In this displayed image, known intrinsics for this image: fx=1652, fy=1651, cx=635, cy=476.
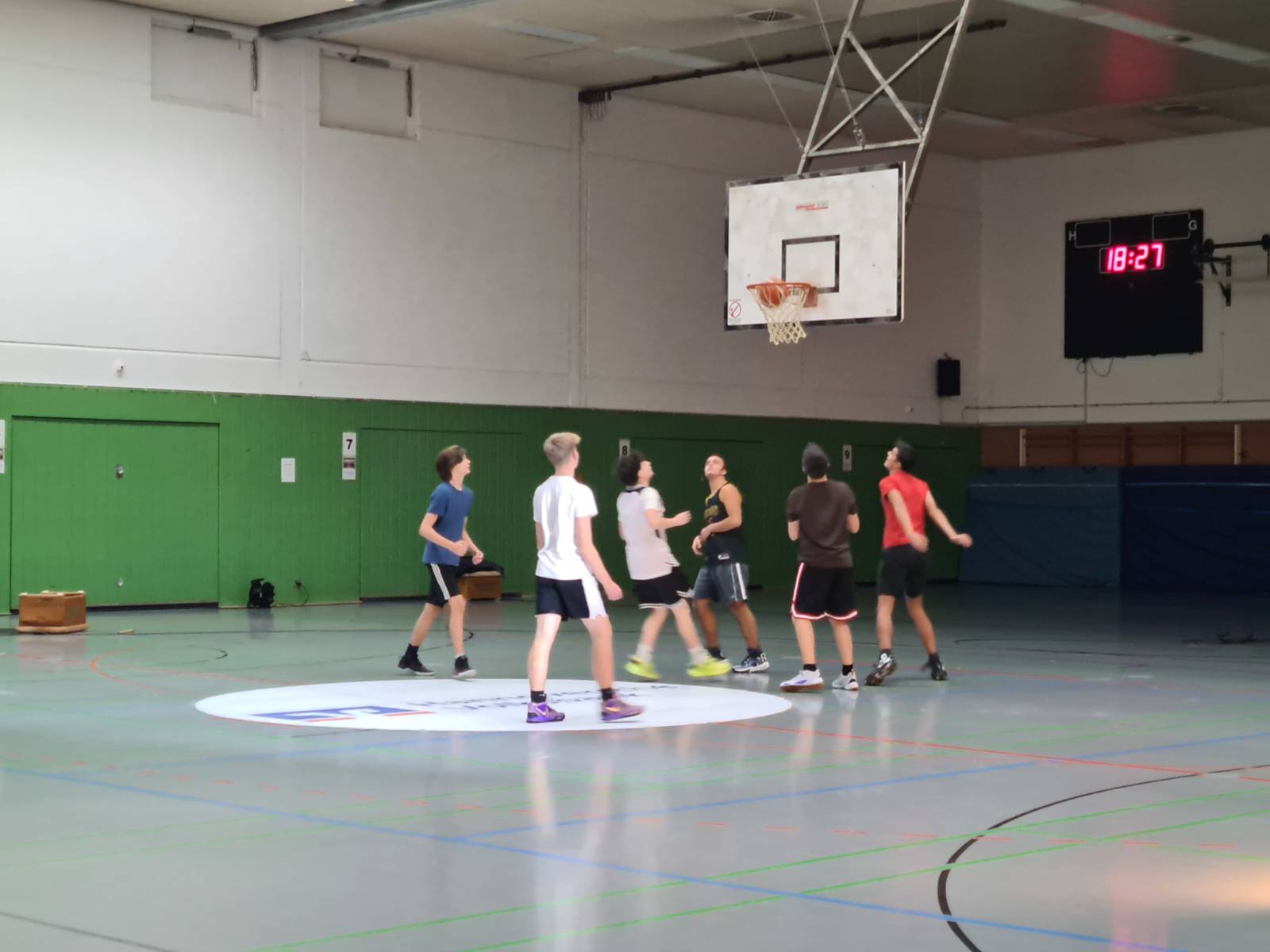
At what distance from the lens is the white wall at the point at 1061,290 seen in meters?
28.9

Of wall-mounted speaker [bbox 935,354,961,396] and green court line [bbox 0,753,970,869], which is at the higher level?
wall-mounted speaker [bbox 935,354,961,396]

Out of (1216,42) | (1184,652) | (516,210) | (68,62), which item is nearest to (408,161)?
(516,210)

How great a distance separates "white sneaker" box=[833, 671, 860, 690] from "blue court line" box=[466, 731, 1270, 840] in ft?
10.5

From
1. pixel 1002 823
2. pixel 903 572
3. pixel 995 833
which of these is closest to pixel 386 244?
pixel 903 572

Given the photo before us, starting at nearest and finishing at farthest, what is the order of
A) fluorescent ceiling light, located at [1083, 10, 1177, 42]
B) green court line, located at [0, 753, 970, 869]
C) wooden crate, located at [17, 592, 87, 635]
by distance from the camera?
green court line, located at [0, 753, 970, 869] < wooden crate, located at [17, 592, 87, 635] < fluorescent ceiling light, located at [1083, 10, 1177, 42]

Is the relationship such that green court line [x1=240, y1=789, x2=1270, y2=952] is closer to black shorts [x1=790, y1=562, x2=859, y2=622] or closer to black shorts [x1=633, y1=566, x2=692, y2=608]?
black shorts [x1=790, y1=562, x2=859, y2=622]

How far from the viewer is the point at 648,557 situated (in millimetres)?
13906

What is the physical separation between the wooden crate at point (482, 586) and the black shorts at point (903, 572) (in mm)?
11418

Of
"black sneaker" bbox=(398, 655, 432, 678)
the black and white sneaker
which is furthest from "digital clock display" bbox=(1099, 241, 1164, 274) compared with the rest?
"black sneaker" bbox=(398, 655, 432, 678)

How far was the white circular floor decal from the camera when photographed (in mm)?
11086

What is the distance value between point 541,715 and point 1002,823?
3998 mm

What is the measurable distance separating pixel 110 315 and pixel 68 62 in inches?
127

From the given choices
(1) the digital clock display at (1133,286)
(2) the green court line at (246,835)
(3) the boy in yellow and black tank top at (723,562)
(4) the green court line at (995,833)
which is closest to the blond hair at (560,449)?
(2) the green court line at (246,835)

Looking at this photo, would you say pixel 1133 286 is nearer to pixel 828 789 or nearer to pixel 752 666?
pixel 752 666
